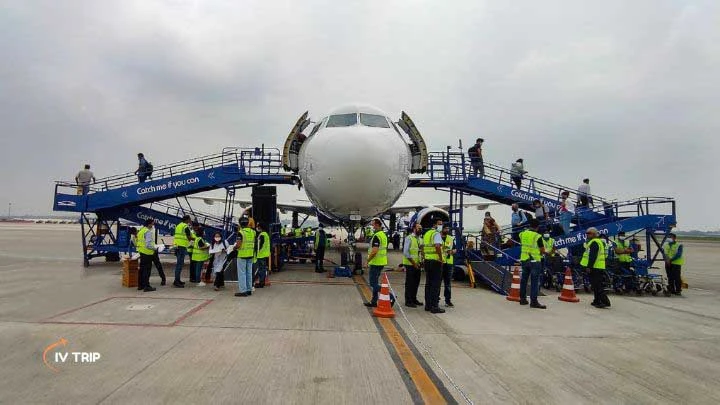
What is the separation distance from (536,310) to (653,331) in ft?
6.71

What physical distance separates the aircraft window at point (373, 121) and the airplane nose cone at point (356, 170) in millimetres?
571

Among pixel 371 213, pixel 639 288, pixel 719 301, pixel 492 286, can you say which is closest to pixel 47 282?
pixel 371 213

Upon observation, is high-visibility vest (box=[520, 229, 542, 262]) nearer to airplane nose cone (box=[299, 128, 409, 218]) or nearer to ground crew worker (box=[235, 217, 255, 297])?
airplane nose cone (box=[299, 128, 409, 218])

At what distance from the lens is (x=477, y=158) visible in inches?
610

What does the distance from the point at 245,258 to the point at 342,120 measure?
4.14m

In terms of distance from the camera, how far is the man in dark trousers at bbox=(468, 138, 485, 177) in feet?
50.3

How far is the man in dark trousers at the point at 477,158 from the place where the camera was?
15.3 m

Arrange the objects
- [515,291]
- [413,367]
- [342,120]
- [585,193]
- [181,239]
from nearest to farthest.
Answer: [413,367], [515,291], [342,120], [181,239], [585,193]

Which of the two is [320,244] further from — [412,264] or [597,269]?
[597,269]

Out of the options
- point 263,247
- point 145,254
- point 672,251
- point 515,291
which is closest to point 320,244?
point 263,247

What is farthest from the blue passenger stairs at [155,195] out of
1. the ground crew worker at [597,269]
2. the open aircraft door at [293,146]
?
the ground crew worker at [597,269]

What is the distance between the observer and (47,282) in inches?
408

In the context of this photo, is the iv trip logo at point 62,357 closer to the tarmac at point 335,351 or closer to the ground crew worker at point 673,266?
the tarmac at point 335,351

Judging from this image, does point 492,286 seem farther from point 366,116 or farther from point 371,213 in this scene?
point 366,116
